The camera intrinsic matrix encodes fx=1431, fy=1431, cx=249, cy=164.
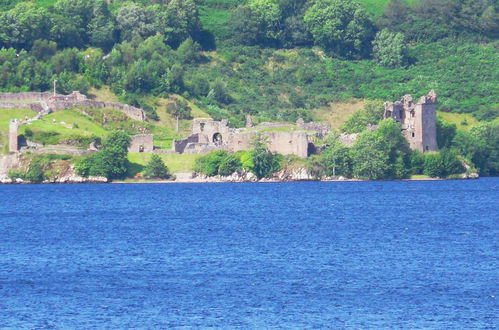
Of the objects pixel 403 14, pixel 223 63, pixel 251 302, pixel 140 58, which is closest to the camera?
pixel 251 302

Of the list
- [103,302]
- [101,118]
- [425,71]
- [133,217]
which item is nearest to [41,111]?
[101,118]

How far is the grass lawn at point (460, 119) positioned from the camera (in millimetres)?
137375

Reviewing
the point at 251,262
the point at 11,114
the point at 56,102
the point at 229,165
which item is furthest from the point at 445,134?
the point at 251,262

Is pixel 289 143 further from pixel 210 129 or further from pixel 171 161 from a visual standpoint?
pixel 171 161

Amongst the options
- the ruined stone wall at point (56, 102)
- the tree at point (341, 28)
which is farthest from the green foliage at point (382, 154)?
the tree at point (341, 28)

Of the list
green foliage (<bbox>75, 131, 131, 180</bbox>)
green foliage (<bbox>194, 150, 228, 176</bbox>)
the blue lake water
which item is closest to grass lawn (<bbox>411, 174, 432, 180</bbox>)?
green foliage (<bbox>194, 150, 228, 176</bbox>)

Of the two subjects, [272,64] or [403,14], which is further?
[403,14]

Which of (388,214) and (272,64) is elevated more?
(272,64)

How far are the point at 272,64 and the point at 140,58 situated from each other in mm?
21106

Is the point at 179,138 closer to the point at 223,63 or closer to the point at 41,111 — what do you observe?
the point at 41,111

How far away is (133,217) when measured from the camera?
3401 inches

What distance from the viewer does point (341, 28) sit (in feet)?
534

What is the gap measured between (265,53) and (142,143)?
4405 centimetres

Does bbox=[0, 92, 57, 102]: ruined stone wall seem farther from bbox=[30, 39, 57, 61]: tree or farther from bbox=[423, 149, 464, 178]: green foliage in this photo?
bbox=[423, 149, 464, 178]: green foliage
